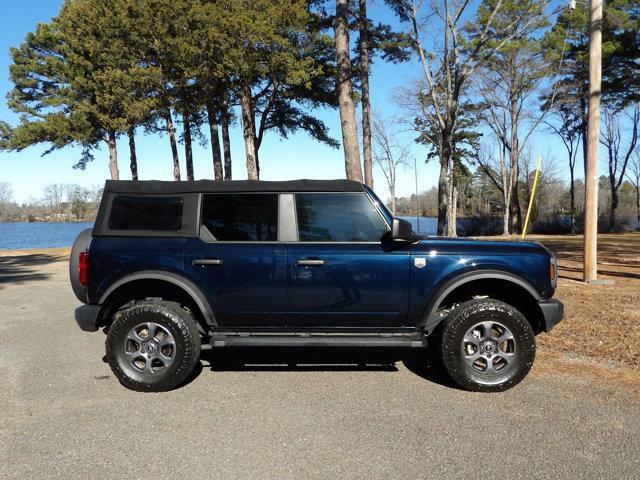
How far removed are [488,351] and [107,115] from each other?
22676 millimetres

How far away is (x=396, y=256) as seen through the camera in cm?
405

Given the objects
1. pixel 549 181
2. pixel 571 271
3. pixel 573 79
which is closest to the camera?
pixel 571 271

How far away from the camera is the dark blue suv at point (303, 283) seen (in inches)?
157

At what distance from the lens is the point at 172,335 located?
4.00 metres

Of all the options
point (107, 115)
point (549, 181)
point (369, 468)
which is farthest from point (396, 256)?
point (549, 181)

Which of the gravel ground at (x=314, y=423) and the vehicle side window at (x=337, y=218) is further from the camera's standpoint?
the vehicle side window at (x=337, y=218)

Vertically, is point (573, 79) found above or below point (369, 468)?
above

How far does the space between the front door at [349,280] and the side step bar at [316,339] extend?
92mm

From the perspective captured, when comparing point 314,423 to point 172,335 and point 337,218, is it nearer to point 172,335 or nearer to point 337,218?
point 172,335

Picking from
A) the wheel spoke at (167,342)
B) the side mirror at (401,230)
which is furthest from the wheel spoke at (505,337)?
the wheel spoke at (167,342)

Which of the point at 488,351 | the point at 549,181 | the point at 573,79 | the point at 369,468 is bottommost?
the point at 369,468

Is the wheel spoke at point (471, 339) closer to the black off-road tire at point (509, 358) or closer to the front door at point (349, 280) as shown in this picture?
the black off-road tire at point (509, 358)

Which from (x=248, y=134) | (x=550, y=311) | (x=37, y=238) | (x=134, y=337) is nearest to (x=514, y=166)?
(x=248, y=134)

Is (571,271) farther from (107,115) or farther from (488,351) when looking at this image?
(107,115)
